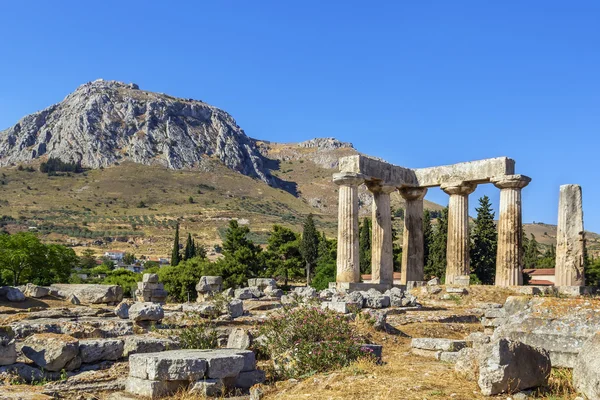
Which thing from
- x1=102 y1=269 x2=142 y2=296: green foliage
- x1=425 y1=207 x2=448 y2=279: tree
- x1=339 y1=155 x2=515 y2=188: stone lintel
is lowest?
x1=102 y1=269 x2=142 y2=296: green foliage

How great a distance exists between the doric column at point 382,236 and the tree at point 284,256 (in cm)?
3275

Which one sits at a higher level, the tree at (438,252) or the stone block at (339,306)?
the tree at (438,252)

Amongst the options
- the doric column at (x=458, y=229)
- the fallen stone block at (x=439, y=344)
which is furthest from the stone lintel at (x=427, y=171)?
the fallen stone block at (x=439, y=344)

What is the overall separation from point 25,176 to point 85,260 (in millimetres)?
81588

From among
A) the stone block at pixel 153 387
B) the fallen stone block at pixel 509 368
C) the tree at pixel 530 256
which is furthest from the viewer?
the tree at pixel 530 256

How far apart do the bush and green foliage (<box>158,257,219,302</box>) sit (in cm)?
3619

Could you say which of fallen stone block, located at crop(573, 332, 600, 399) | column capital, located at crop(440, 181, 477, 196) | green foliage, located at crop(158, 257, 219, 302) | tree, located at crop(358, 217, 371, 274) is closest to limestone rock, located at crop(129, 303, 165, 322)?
fallen stone block, located at crop(573, 332, 600, 399)

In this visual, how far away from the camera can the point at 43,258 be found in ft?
147

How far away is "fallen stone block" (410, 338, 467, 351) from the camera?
11.1m

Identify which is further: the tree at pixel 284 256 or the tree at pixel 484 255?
the tree at pixel 284 256

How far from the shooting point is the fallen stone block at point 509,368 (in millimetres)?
6746

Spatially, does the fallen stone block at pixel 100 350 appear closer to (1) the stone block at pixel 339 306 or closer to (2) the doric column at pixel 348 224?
(1) the stone block at pixel 339 306

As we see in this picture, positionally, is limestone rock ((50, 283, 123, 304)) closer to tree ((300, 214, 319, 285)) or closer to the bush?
the bush

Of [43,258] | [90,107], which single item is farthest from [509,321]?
[90,107]
